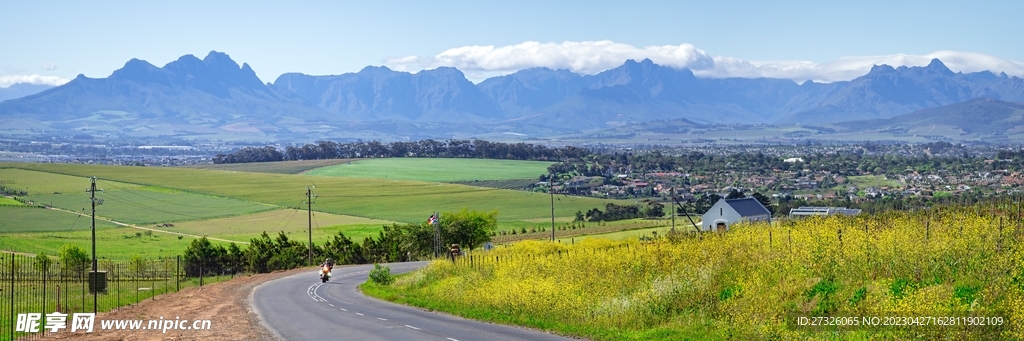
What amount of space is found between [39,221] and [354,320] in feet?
244

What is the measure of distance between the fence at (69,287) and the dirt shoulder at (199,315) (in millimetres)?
1034

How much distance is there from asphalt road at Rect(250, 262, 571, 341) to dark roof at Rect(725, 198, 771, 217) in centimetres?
2914

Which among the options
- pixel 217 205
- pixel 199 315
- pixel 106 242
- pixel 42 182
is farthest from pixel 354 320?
pixel 42 182

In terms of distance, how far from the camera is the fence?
101 ft

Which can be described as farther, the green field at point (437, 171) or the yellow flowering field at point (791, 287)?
the green field at point (437, 171)

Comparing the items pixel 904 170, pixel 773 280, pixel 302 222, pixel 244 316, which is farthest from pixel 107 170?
pixel 773 280

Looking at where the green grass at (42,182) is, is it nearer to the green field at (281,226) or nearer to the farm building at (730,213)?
the green field at (281,226)

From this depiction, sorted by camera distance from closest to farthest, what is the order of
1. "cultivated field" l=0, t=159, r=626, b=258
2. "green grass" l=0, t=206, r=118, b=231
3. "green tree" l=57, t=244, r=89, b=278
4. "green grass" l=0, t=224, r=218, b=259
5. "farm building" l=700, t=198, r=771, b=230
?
"green tree" l=57, t=244, r=89, b=278 → "farm building" l=700, t=198, r=771, b=230 → "green grass" l=0, t=224, r=218, b=259 → "cultivated field" l=0, t=159, r=626, b=258 → "green grass" l=0, t=206, r=118, b=231

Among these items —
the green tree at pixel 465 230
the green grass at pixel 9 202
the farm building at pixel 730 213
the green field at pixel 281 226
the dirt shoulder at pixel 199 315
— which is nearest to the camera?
the dirt shoulder at pixel 199 315

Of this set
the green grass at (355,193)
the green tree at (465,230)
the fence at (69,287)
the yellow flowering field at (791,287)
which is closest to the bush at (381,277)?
the fence at (69,287)

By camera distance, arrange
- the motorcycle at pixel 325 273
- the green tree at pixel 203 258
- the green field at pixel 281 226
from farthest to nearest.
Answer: the green field at pixel 281 226 < the green tree at pixel 203 258 < the motorcycle at pixel 325 273

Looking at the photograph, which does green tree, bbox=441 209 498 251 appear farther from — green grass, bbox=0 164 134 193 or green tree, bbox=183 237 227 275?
green grass, bbox=0 164 134 193

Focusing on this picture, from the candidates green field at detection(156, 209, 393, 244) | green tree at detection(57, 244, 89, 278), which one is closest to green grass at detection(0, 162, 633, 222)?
green field at detection(156, 209, 393, 244)

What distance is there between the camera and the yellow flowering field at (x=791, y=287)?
1764cm
